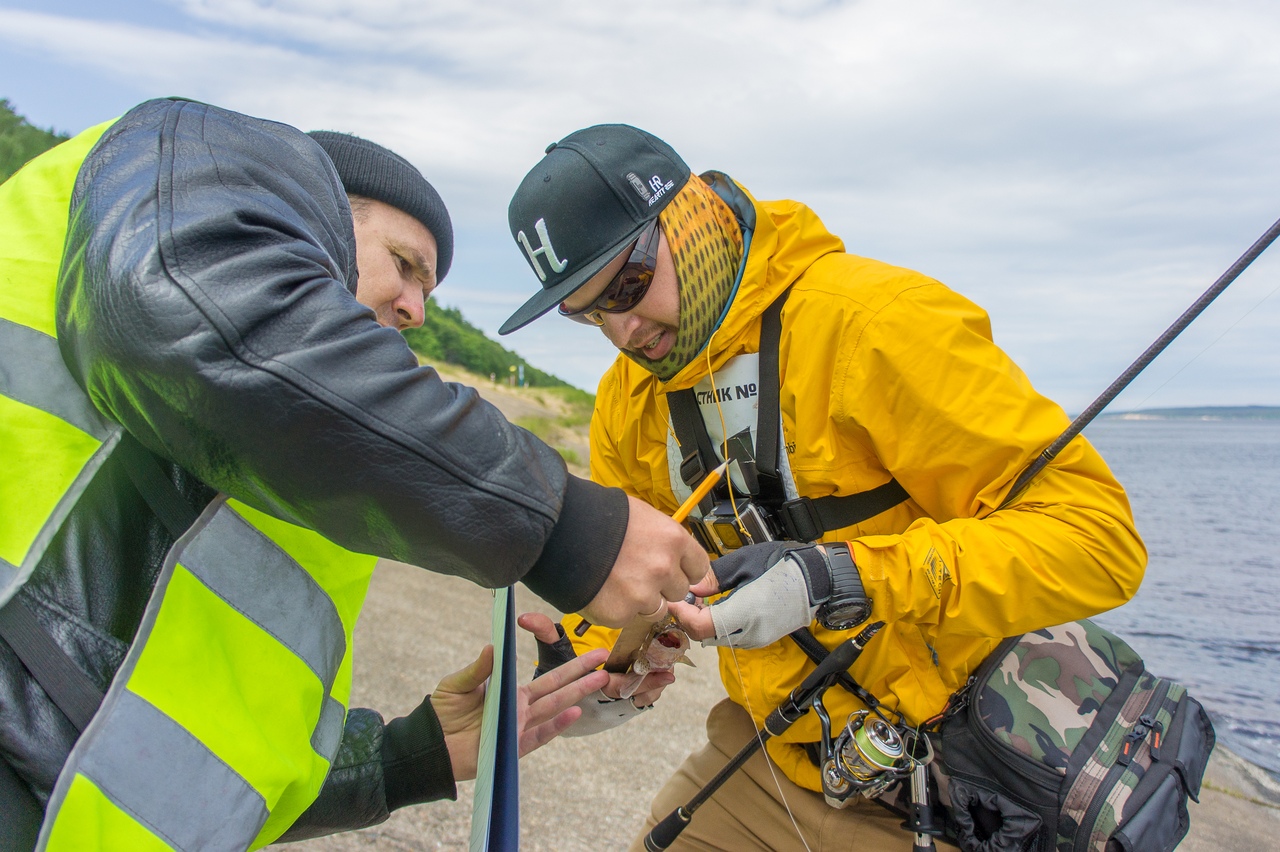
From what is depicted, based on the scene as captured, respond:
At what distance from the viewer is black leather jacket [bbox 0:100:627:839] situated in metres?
1.14

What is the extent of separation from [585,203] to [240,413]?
6.32 feet

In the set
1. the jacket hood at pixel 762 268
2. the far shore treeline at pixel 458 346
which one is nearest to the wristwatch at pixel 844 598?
the jacket hood at pixel 762 268

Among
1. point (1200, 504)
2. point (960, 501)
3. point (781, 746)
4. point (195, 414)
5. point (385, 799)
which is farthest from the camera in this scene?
point (1200, 504)

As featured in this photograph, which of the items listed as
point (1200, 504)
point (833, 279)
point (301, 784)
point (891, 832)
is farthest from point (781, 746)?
point (1200, 504)

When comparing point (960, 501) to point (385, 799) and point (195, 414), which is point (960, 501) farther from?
point (195, 414)

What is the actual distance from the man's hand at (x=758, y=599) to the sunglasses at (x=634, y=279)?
0.94m

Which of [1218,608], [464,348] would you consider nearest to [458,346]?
[464,348]

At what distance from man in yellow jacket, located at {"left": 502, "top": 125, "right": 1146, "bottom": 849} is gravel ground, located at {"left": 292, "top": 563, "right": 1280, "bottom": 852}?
4.87 feet

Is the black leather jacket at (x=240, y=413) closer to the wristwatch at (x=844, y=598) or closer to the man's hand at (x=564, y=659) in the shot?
the wristwatch at (x=844, y=598)

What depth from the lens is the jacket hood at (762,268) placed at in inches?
112

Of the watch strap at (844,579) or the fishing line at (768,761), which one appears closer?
the watch strap at (844,579)

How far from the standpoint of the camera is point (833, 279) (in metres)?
2.72

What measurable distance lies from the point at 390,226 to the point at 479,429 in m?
1.67

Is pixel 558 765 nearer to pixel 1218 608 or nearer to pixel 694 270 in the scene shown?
pixel 694 270
